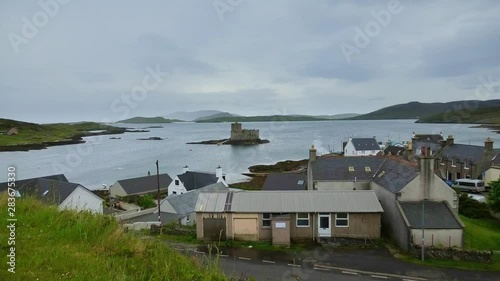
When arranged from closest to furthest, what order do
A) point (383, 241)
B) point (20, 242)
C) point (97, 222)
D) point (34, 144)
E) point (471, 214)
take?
point (20, 242) → point (97, 222) → point (383, 241) → point (471, 214) → point (34, 144)

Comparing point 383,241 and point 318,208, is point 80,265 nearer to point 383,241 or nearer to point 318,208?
point 318,208

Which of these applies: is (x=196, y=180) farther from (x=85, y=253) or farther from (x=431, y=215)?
(x=85, y=253)

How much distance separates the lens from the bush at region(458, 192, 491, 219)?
30.0 m

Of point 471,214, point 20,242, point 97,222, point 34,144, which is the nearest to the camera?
point 20,242

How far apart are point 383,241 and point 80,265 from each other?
22.8 m

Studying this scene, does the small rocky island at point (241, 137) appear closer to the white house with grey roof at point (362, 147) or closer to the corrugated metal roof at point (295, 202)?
the white house with grey roof at point (362, 147)

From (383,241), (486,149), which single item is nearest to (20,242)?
(383,241)

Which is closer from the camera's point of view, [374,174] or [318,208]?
[318,208]

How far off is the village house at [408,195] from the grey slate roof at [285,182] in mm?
6384

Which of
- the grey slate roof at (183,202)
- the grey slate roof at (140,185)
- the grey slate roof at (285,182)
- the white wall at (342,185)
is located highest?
the white wall at (342,185)

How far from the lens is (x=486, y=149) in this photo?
142 ft

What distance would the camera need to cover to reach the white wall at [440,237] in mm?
21406

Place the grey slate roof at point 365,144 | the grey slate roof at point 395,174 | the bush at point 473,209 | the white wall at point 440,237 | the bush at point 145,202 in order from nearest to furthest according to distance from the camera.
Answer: the white wall at point 440,237, the grey slate roof at point 395,174, the bush at point 473,209, the bush at point 145,202, the grey slate roof at point 365,144

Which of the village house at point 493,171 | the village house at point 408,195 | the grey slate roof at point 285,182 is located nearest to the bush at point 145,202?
the grey slate roof at point 285,182
